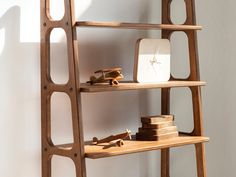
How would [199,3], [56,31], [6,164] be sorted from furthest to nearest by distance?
[199,3]
[56,31]
[6,164]

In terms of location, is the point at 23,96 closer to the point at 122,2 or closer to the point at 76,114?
the point at 76,114

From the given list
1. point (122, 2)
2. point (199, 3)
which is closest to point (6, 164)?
point (122, 2)

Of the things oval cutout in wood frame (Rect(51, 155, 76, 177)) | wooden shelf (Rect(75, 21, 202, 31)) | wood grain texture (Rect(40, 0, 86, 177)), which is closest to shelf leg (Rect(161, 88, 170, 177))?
wooden shelf (Rect(75, 21, 202, 31))

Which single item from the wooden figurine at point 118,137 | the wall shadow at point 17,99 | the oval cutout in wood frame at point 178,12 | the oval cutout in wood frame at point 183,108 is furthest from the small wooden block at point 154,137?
the oval cutout in wood frame at point 178,12

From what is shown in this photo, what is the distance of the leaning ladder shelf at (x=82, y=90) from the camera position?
1.89m

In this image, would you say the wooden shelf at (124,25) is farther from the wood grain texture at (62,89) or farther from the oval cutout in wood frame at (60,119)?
the oval cutout in wood frame at (60,119)

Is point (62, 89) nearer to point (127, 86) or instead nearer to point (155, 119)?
point (127, 86)

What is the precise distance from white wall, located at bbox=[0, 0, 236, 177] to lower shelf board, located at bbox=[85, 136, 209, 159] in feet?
0.79

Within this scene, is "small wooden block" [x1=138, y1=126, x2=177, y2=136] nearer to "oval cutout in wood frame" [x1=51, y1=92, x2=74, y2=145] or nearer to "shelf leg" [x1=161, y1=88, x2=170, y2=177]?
"shelf leg" [x1=161, y1=88, x2=170, y2=177]

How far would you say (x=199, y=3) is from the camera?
8.52 ft

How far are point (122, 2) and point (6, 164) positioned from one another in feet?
3.23

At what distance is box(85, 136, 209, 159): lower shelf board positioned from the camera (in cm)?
192

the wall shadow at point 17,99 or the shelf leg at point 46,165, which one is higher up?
the wall shadow at point 17,99

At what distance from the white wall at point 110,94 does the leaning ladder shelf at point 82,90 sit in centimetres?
7
